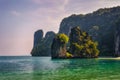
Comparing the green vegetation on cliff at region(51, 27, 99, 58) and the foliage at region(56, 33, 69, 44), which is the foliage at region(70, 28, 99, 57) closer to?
the green vegetation on cliff at region(51, 27, 99, 58)

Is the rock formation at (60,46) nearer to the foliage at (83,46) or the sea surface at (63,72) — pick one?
the foliage at (83,46)

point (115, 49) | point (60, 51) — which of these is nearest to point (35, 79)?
point (60, 51)

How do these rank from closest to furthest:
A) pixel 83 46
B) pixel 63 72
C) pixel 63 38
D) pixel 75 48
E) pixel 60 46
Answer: pixel 63 72 < pixel 63 38 < pixel 75 48 < pixel 60 46 < pixel 83 46

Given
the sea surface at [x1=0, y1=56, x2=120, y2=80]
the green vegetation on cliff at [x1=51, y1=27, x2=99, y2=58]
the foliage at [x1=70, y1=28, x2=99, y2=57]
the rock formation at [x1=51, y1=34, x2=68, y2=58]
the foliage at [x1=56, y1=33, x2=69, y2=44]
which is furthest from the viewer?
the foliage at [x1=70, y1=28, x2=99, y2=57]

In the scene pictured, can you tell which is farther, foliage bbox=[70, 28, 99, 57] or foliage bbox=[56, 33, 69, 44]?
foliage bbox=[70, 28, 99, 57]

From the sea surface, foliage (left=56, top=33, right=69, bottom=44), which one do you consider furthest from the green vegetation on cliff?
the sea surface

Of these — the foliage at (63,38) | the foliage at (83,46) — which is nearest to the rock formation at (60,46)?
the foliage at (63,38)

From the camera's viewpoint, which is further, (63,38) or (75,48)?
(75,48)

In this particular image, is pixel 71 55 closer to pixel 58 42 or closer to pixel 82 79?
pixel 58 42

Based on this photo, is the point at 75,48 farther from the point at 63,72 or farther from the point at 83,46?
the point at 63,72

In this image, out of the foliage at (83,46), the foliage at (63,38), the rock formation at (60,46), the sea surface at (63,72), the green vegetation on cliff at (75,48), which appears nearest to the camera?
the sea surface at (63,72)

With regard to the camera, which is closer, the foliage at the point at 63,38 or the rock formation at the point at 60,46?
the foliage at the point at 63,38

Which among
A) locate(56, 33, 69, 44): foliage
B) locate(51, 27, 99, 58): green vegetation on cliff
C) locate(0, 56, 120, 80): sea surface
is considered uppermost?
locate(56, 33, 69, 44): foliage

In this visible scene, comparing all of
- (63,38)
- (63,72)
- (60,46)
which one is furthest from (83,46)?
(63,72)
